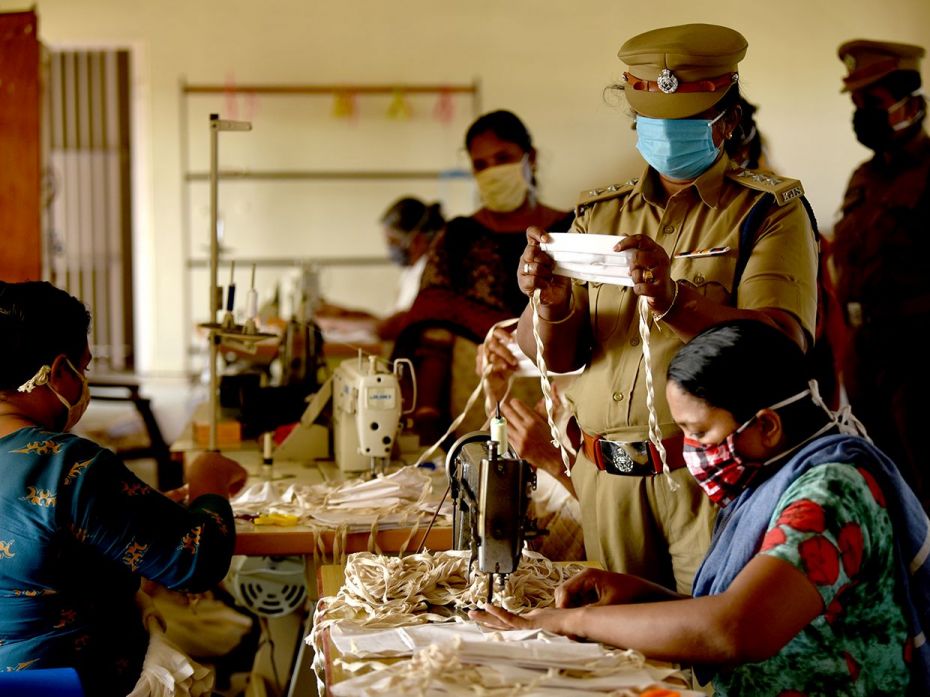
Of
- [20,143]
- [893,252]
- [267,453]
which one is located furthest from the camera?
[20,143]

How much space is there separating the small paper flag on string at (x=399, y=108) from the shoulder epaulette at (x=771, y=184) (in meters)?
5.35

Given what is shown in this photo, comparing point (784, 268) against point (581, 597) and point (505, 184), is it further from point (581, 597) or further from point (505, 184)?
point (505, 184)

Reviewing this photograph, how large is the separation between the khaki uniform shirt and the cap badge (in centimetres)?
18

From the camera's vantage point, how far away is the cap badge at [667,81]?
84.4 inches

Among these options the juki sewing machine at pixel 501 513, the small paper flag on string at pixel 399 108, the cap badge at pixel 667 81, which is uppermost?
the small paper flag on string at pixel 399 108

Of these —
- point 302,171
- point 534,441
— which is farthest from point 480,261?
point 302,171

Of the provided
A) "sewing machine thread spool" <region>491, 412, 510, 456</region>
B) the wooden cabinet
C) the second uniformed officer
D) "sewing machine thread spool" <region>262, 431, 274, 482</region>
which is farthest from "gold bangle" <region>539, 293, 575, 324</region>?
the wooden cabinet

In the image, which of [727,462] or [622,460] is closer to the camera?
[727,462]

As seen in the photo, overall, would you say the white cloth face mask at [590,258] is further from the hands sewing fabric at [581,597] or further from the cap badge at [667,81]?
the hands sewing fabric at [581,597]

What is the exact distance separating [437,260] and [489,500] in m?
2.25

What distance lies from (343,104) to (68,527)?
5.84 m

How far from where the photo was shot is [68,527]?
185cm

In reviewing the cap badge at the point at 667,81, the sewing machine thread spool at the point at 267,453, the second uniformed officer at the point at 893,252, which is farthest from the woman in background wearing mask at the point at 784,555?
the second uniformed officer at the point at 893,252

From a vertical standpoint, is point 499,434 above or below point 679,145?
below
